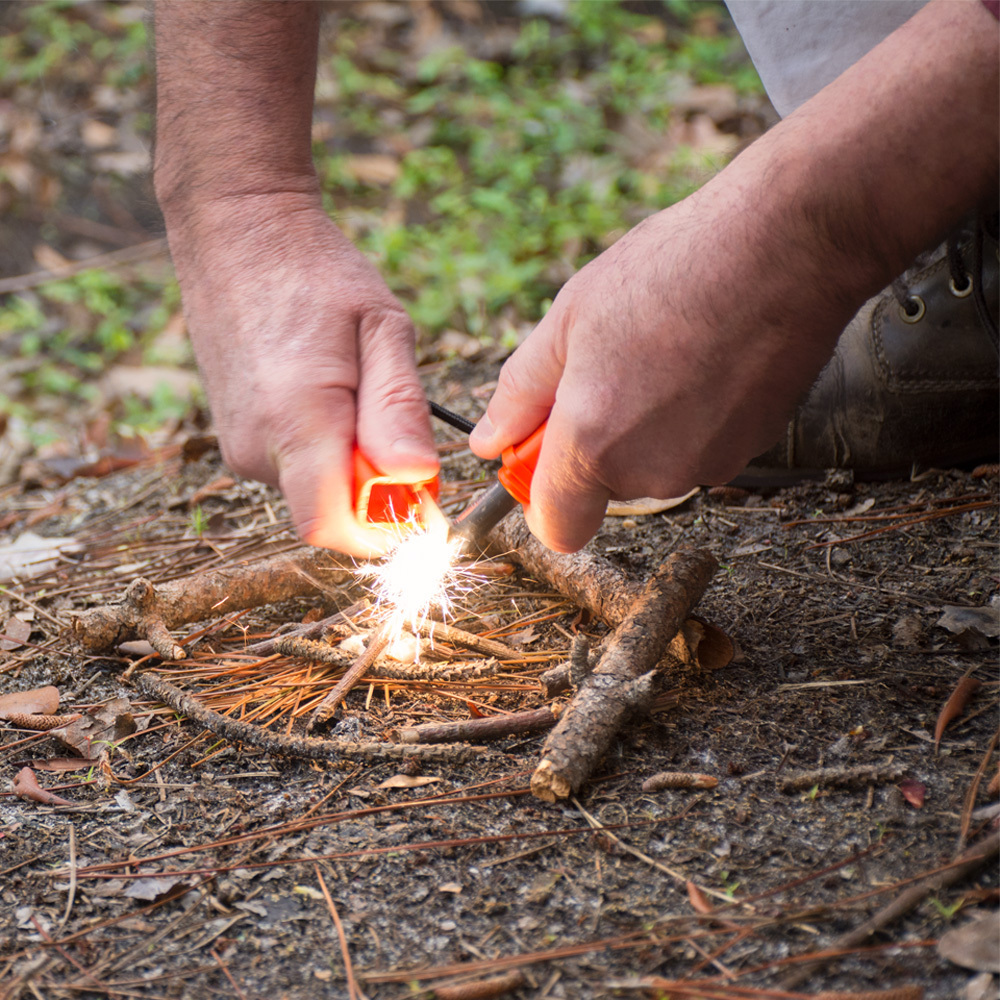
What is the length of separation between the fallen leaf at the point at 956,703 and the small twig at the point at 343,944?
878mm

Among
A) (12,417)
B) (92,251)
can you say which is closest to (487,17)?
(92,251)

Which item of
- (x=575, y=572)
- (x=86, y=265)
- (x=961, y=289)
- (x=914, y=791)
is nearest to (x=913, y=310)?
(x=961, y=289)

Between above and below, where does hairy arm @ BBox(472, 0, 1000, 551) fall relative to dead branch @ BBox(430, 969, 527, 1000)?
above

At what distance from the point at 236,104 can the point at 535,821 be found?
143 centimetres

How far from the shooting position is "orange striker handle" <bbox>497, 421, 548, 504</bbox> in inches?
58.4

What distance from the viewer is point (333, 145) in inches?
222

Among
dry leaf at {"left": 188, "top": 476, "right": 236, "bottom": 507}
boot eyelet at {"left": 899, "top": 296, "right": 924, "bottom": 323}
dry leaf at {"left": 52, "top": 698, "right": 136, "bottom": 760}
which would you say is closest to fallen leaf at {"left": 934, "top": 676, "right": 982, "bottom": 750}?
boot eyelet at {"left": 899, "top": 296, "right": 924, "bottom": 323}

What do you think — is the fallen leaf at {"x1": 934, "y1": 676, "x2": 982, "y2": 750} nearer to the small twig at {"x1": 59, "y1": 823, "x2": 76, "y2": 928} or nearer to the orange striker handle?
the orange striker handle

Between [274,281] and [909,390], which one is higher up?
[274,281]

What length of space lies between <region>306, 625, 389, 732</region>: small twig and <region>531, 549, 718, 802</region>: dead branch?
0.40m

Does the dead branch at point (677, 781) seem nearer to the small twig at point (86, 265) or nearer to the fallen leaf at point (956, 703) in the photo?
the fallen leaf at point (956, 703)

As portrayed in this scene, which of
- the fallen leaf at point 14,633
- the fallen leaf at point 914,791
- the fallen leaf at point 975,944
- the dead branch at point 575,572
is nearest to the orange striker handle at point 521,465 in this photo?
the dead branch at point 575,572

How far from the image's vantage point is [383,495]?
59.6 inches

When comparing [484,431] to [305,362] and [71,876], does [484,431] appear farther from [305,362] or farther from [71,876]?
[71,876]
